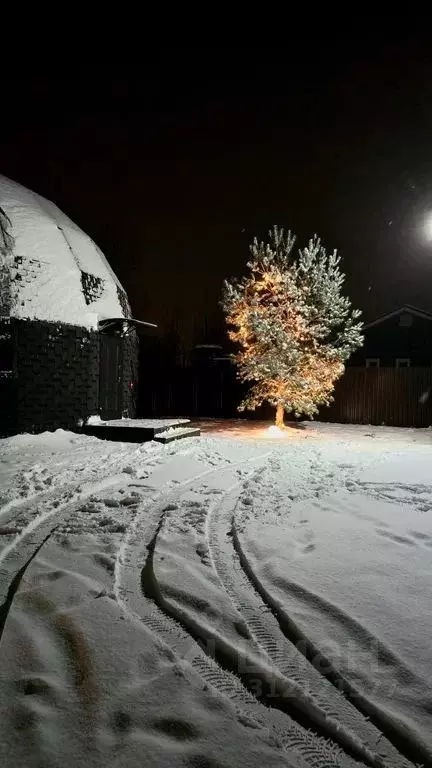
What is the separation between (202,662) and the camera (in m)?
2.65

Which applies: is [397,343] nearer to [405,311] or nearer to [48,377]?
[405,311]

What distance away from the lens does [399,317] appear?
32.6m

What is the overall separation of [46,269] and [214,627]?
1218cm

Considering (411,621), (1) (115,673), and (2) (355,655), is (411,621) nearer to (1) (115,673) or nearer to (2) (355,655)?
(2) (355,655)

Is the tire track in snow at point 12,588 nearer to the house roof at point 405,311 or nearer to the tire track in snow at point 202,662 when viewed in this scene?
the tire track in snow at point 202,662

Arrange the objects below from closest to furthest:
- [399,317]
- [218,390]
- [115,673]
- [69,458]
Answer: [115,673] → [69,458] → [218,390] → [399,317]

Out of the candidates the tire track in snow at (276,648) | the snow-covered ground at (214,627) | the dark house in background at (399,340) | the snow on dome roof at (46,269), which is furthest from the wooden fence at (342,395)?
the tire track in snow at (276,648)

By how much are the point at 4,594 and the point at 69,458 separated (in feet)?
19.1

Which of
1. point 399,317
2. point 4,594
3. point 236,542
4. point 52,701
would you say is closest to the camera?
point 52,701

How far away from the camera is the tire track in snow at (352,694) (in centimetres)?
206

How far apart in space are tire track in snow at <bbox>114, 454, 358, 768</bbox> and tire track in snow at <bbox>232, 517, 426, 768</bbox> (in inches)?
11.0

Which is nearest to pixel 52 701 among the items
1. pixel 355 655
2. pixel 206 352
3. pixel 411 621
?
pixel 355 655

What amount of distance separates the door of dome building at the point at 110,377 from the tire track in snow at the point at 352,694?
38.1 ft

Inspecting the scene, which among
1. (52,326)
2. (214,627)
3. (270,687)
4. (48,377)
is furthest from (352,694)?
(52,326)
